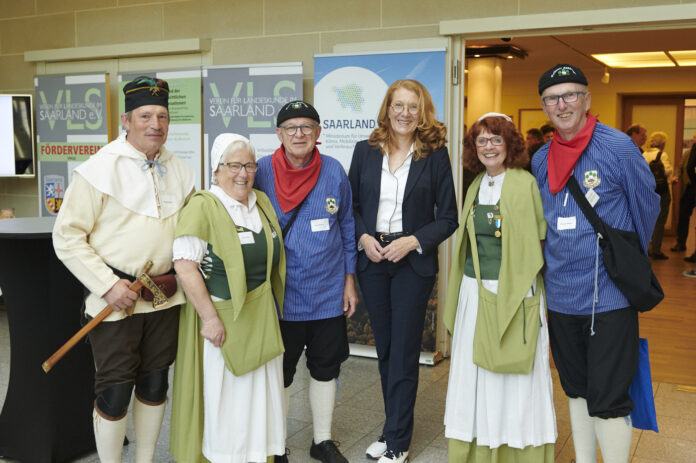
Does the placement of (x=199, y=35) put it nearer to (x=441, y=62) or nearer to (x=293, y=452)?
(x=441, y=62)

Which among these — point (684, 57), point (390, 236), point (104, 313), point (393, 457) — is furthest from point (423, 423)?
point (684, 57)

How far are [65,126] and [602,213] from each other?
5206 millimetres

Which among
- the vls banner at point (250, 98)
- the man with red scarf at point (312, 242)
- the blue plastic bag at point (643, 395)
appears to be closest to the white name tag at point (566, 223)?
the blue plastic bag at point (643, 395)

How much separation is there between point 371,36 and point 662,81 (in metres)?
9.20

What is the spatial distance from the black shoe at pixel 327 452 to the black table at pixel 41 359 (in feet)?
3.66

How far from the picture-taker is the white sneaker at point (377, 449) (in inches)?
131

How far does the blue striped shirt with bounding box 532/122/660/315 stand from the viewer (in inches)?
104

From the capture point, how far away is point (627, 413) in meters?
2.70

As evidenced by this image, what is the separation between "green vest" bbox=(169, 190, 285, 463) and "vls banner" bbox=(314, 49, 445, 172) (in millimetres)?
2177

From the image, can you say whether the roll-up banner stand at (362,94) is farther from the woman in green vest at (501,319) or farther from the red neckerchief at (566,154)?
the red neckerchief at (566,154)

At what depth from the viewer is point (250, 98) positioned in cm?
541

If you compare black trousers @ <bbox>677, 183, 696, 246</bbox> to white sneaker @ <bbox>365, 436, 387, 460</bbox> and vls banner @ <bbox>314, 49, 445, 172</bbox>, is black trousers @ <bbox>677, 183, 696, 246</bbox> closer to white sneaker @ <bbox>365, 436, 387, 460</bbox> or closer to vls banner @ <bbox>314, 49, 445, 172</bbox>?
vls banner @ <bbox>314, 49, 445, 172</bbox>

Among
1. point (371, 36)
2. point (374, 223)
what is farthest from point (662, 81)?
point (374, 223)

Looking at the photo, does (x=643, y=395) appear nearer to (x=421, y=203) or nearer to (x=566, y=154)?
(x=566, y=154)
